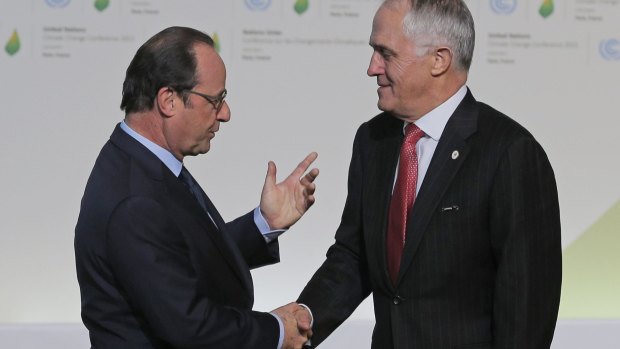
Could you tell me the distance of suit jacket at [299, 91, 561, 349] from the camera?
92.0 inches

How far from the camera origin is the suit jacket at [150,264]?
2.26 m

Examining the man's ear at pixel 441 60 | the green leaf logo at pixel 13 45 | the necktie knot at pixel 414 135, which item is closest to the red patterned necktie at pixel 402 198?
the necktie knot at pixel 414 135

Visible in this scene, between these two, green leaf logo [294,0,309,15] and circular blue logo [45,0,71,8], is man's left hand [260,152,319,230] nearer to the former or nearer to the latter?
green leaf logo [294,0,309,15]

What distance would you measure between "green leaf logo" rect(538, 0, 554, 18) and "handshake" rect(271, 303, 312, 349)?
2.38 metres

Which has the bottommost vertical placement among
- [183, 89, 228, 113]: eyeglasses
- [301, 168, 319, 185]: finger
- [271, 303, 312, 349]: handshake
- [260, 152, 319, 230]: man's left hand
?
[271, 303, 312, 349]: handshake

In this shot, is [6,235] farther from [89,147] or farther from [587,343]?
[587,343]

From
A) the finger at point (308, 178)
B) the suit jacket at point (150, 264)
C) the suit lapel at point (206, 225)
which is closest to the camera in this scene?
the suit jacket at point (150, 264)

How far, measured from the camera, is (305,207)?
2.93 metres

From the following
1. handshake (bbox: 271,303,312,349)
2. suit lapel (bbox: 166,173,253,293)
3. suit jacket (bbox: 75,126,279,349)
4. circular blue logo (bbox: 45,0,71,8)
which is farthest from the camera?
circular blue logo (bbox: 45,0,71,8)

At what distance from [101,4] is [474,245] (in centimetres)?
269

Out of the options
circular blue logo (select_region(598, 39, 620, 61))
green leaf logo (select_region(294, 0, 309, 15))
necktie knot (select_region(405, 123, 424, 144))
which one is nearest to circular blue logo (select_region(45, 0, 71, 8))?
green leaf logo (select_region(294, 0, 309, 15))

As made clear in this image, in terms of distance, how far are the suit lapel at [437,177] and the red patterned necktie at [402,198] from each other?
29 millimetres

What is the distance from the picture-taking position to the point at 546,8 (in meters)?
4.66

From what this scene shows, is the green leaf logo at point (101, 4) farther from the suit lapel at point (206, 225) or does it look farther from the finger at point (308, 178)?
the suit lapel at point (206, 225)
